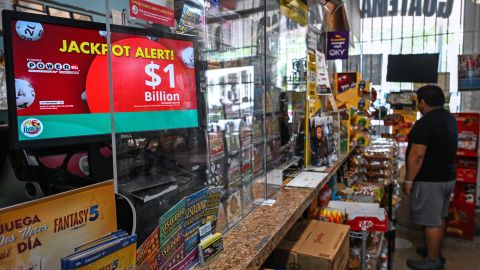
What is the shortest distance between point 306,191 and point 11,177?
4.61 feet

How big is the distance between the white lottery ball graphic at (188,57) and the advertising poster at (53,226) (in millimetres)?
475

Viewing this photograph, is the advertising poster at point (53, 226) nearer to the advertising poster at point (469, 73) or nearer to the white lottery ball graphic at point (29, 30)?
the white lottery ball graphic at point (29, 30)

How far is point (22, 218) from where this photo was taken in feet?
2.25

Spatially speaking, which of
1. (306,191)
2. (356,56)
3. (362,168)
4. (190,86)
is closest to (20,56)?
(190,86)

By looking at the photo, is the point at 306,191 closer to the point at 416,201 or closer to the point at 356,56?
the point at 416,201

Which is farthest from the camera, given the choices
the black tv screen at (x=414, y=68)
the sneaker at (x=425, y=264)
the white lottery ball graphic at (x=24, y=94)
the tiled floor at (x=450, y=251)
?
the black tv screen at (x=414, y=68)

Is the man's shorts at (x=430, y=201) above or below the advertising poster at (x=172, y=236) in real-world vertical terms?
below

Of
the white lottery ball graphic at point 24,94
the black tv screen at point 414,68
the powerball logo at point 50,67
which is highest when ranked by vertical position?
the black tv screen at point 414,68

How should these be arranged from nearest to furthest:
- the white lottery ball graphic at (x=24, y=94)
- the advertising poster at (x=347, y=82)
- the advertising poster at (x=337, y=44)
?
1. the white lottery ball graphic at (x=24, y=94)
2. the advertising poster at (x=337, y=44)
3. the advertising poster at (x=347, y=82)

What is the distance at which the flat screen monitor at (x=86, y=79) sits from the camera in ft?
2.65

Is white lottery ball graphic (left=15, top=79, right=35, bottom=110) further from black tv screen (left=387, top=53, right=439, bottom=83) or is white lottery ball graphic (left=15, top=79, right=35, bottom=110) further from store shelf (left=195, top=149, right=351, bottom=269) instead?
black tv screen (left=387, top=53, right=439, bottom=83)

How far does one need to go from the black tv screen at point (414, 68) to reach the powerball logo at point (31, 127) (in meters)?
6.01

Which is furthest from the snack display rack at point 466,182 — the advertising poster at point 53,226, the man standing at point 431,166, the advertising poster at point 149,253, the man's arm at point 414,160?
the advertising poster at point 53,226

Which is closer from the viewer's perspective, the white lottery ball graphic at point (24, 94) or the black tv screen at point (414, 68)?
the white lottery ball graphic at point (24, 94)
